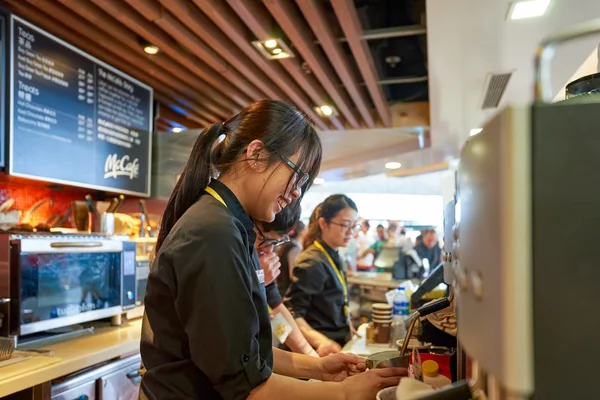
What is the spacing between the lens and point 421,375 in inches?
33.5

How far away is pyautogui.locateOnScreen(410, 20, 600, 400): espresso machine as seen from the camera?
1.27ft

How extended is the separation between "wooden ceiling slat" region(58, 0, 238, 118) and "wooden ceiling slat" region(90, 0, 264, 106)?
95 mm

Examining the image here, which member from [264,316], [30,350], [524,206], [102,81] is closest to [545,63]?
[524,206]

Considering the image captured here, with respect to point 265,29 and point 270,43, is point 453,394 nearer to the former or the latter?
point 265,29

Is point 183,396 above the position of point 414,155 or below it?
below

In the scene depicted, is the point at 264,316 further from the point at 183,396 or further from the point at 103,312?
the point at 103,312

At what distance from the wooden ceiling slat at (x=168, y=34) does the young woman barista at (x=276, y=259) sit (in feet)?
3.95

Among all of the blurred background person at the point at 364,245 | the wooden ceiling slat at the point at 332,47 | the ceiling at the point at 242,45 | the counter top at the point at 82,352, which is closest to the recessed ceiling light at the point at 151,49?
the ceiling at the point at 242,45

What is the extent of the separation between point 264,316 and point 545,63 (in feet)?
2.30

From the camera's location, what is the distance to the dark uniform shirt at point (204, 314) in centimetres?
82

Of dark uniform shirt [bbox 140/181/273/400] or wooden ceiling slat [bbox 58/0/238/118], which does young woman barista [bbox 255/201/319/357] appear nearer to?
dark uniform shirt [bbox 140/181/273/400]

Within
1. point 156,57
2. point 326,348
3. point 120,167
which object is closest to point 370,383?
point 326,348

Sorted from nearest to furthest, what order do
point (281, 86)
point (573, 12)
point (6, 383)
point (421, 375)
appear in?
point (421, 375), point (6, 383), point (573, 12), point (281, 86)

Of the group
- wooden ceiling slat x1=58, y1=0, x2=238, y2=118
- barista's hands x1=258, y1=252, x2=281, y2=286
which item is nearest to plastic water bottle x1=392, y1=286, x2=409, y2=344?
barista's hands x1=258, y1=252, x2=281, y2=286
